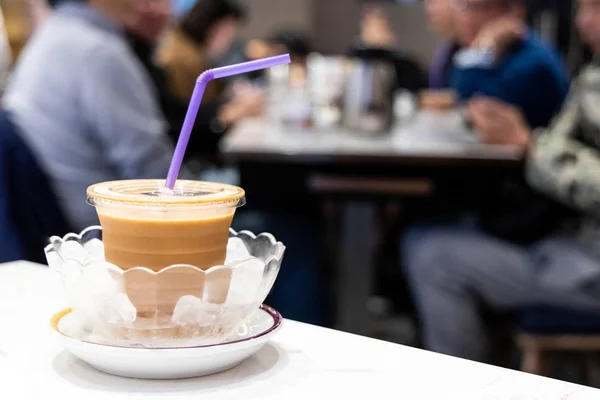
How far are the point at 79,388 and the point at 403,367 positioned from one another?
0.27m

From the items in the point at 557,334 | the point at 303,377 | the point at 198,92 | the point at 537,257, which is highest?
the point at 198,92

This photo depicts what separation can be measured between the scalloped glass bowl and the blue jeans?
2053mm

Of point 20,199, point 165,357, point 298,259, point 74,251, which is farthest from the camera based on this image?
point 298,259

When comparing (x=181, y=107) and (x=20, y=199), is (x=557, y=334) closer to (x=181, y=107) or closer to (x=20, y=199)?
(x=20, y=199)

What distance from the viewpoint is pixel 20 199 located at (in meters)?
1.52

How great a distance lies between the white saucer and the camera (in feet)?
1.88

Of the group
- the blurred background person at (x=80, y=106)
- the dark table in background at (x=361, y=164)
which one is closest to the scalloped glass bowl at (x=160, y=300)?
the blurred background person at (x=80, y=106)

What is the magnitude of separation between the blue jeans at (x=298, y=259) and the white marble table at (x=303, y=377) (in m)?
2.04

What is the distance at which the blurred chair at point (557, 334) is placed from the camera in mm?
1947

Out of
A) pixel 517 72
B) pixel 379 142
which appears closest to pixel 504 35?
pixel 517 72

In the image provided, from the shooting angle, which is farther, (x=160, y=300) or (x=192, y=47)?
(x=192, y=47)

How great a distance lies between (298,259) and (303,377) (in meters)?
2.38

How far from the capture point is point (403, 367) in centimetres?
62

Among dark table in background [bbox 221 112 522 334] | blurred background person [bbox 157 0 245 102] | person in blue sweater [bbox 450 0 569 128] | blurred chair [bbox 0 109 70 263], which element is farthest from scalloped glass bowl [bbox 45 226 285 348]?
blurred background person [bbox 157 0 245 102]
